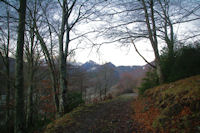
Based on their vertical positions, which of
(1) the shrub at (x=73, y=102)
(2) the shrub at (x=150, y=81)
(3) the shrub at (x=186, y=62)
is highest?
(3) the shrub at (x=186, y=62)

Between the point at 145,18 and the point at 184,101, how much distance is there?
5940 mm

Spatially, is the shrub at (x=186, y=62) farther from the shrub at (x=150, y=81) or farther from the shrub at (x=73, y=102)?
the shrub at (x=73, y=102)

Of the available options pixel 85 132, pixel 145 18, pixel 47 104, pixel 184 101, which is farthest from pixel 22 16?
pixel 47 104

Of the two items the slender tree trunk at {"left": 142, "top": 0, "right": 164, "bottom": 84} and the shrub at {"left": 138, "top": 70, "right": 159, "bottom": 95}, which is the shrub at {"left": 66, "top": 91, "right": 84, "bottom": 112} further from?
the slender tree trunk at {"left": 142, "top": 0, "right": 164, "bottom": 84}

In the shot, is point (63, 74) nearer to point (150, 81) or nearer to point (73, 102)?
point (73, 102)

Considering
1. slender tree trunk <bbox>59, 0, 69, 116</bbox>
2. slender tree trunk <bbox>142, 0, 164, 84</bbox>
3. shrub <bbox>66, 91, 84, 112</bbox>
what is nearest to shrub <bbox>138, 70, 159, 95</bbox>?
slender tree trunk <bbox>142, 0, 164, 84</bbox>

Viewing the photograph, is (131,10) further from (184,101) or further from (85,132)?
(85,132)

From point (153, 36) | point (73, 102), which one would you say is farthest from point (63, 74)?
point (153, 36)

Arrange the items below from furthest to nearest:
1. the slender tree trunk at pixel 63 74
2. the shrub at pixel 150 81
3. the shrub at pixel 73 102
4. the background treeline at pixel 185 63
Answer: the shrub at pixel 150 81 → the shrub at pixel 73 102 → the slender tree trunk at pixel 63 74 → the background treeline at pixel 185 63

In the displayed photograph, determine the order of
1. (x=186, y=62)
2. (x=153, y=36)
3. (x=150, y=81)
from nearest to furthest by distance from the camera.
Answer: (x=186, y=62) → (x=153, y=36) → (x=150, y=81)

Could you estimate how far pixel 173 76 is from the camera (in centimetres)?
561

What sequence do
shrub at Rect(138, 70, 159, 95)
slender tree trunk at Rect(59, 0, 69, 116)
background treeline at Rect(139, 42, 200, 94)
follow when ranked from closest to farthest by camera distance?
background treeline at Rect(139, 42, 200, 94)
slender tree trunk at Rect(59, 0, 69, 116)
shrub at Rect(138, 70, 159, 95)

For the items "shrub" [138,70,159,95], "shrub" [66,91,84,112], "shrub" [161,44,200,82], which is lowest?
"shrub" [66,91,84,112]

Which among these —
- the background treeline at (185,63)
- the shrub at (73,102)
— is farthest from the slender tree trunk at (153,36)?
the shrub at (73,102)
